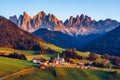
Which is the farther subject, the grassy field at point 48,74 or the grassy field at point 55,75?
the grassy field at point 48,74

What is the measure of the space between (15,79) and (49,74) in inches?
893

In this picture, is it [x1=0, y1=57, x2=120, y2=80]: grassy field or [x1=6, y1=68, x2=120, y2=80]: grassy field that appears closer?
[x1=6, y1=68, x2=120, y2=80]: grassy field

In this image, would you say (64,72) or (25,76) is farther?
(64,72)

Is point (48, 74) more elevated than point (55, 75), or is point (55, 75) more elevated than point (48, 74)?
point (48, 74)

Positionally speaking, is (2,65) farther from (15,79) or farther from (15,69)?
(15,79)

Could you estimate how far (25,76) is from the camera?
177 metres

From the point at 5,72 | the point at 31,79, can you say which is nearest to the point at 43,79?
the point at 31,79

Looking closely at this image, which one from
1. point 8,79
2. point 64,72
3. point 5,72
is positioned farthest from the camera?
point 64,72

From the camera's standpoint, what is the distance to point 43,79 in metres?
177

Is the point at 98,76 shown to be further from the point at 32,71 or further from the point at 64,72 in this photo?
the point at 32,71

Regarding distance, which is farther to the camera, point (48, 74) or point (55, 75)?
point (48, 74)

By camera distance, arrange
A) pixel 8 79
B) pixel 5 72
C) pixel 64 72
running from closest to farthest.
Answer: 1. pixel 8 79
2. pixel 5 72
3. pixel 64 72

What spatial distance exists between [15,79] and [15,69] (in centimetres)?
→ 2313

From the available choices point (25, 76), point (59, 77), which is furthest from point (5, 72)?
point (59, 77)
